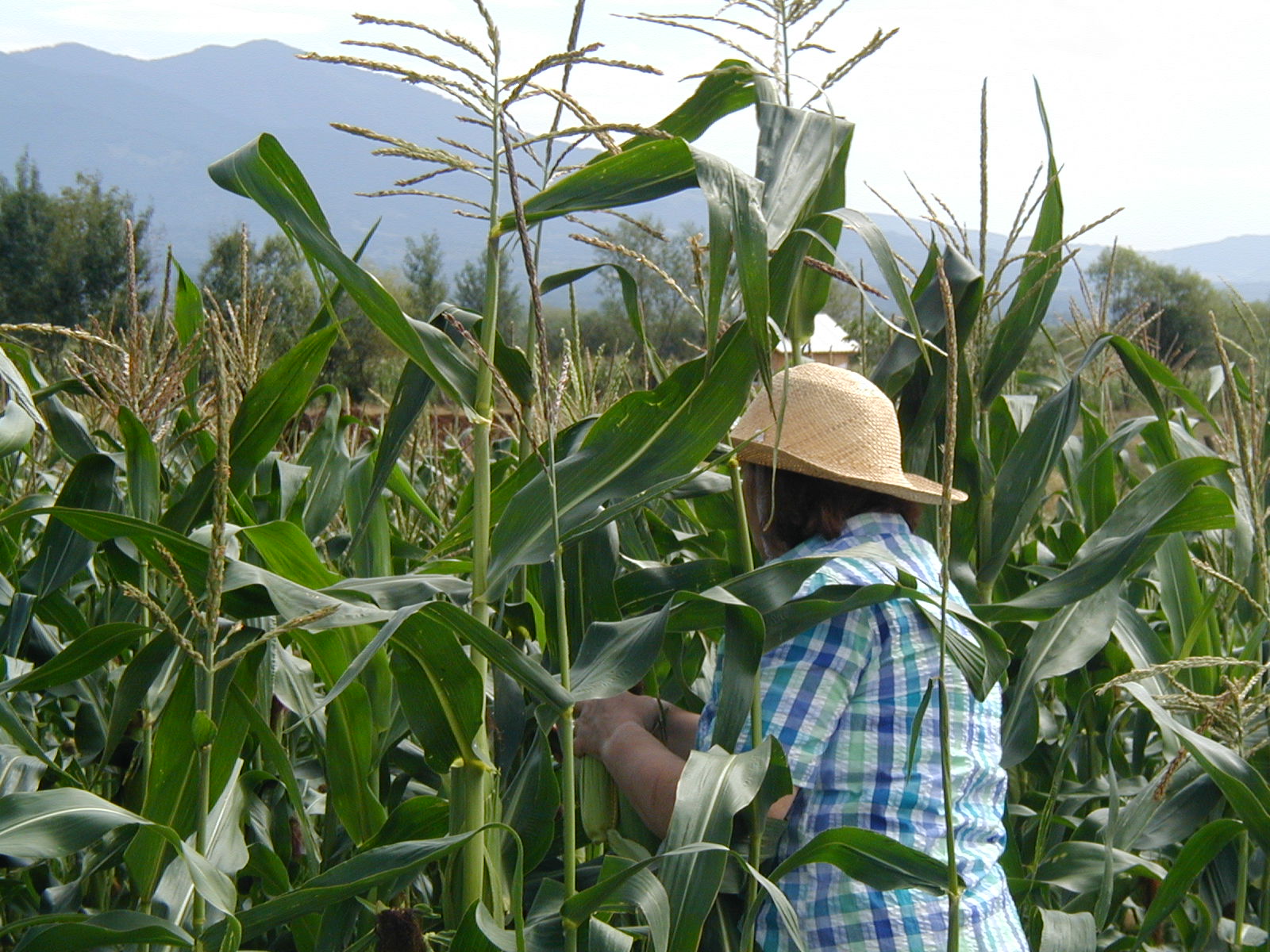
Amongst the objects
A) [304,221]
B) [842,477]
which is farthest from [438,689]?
[842,477]

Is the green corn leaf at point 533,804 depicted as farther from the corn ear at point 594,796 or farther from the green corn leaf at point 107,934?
the green corn leaf at point 107,934

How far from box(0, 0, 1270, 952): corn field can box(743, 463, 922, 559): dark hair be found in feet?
0.29

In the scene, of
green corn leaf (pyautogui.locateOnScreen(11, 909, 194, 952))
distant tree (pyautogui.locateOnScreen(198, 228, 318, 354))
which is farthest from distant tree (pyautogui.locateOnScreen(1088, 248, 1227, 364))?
green corn leaf (pyautogui.locateOnScreen(11, 909, 194, 952))

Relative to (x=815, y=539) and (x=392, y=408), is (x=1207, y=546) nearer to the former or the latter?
(x=815, y=539)

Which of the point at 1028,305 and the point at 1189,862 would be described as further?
the point at 1028,305

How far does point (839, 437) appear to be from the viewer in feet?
5.88

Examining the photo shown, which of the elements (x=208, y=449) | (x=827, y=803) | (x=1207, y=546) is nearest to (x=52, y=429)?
(x=208, y=449)

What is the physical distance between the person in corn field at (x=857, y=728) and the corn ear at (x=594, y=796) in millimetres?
24

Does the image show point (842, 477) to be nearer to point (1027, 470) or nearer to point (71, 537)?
point (1027, 470)

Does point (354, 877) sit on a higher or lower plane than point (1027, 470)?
lower

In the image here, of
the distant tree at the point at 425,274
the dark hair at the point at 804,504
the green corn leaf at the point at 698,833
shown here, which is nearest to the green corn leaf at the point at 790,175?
the dark hair at the point at 804,504

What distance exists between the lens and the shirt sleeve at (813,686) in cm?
164

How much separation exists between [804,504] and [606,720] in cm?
49

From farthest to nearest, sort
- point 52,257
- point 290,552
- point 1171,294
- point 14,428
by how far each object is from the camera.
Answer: point 1171,294, point 52,257, point 14,428, point 290,552
